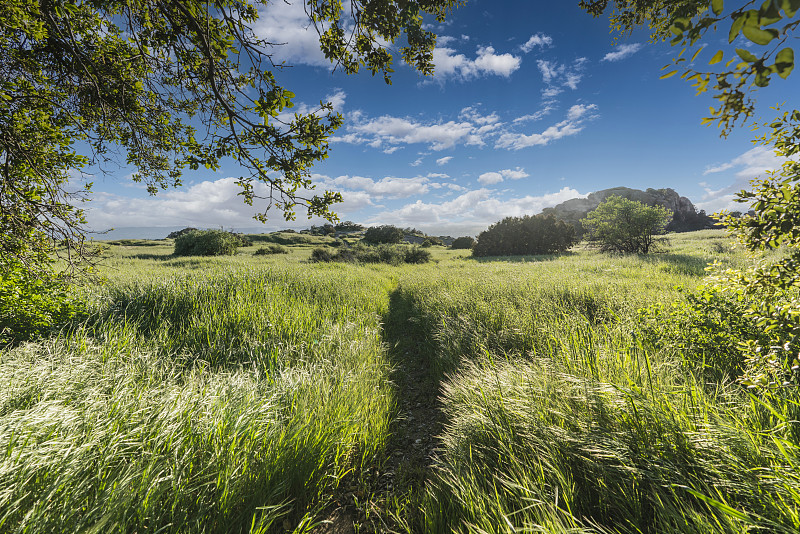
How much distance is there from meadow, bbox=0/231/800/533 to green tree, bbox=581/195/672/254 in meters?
26.2

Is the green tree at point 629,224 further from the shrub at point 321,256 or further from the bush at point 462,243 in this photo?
the bush at point 462,243

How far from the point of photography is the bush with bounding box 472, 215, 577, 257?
3478 centimetres

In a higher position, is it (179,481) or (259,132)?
(259,132)

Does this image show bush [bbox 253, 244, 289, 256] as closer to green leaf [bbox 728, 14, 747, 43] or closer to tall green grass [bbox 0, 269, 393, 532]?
tall green grass [bbox 0, 269, 393, 532]

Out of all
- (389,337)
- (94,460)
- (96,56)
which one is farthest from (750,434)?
(96,56)

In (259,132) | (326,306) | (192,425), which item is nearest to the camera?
(192,425)

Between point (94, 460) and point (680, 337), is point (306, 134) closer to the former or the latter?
point (94, 460)

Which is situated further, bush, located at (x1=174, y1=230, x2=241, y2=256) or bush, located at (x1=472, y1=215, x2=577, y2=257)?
bush, located at (x1=472, y1=215, x2=577, y2=257)

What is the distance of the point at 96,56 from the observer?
3676mm

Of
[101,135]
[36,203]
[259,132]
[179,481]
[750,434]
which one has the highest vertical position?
[101,135]

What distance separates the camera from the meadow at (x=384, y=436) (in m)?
1.65

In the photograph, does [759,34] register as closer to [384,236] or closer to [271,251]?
[271,251]

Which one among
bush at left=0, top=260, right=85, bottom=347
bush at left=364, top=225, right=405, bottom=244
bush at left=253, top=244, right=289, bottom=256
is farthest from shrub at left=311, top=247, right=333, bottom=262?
bush at left=364, top=225, right=405, bottom=244

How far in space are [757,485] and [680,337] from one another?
8.32 ft
